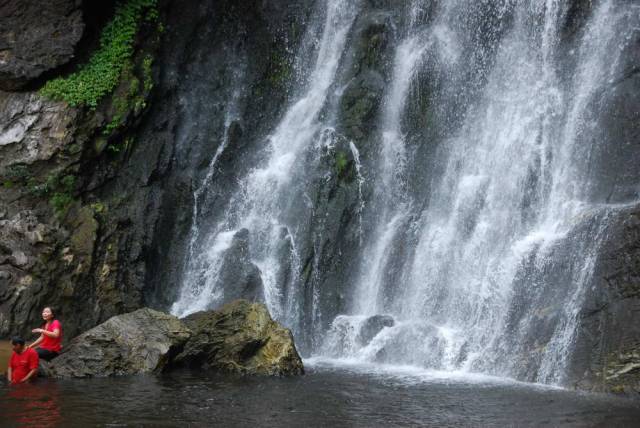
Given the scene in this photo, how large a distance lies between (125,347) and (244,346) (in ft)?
7.25

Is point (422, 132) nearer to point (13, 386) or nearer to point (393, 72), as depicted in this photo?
point (393, 72)

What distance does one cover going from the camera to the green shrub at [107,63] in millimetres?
18688

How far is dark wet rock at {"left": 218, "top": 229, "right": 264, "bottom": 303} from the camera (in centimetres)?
1814

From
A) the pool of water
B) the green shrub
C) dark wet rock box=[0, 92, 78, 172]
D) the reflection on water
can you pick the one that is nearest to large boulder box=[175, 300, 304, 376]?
the pool of water

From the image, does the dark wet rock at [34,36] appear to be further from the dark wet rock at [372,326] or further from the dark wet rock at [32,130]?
the dark wet rock at [372,326]

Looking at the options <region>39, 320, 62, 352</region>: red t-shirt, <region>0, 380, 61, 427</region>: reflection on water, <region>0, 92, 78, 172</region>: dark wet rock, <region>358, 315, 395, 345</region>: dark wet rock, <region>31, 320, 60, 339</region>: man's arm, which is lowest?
<region>0, 380, 61, 427</region>: reflection on water

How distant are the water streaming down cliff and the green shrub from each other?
374cm

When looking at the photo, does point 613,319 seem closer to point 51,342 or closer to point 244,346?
point 244,346

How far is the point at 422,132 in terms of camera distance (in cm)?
2006

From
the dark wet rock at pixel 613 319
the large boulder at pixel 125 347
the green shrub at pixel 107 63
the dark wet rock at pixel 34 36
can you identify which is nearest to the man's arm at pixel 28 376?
the large boulder at pixel 125 347

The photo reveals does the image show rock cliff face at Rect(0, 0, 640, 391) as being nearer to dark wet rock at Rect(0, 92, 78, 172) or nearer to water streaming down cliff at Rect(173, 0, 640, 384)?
dark wet rock at Rect(0, 92, 78, 172)

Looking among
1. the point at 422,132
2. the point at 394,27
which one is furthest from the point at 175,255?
the point at 394,27

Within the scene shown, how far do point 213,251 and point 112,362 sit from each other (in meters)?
6.46

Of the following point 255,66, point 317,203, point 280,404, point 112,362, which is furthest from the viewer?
point 255,66
